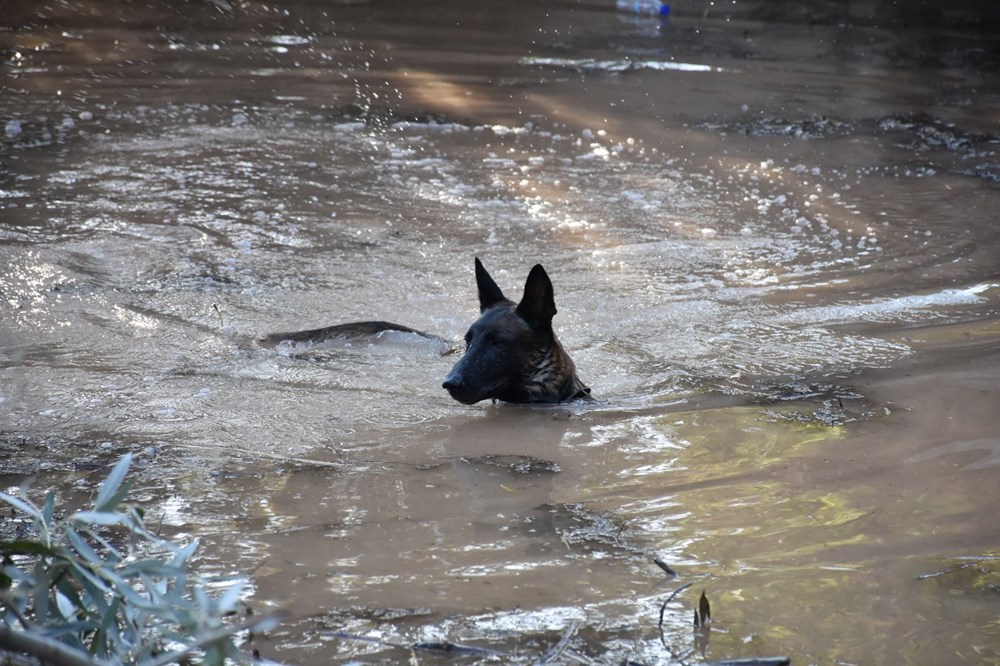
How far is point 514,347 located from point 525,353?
0.29 ft

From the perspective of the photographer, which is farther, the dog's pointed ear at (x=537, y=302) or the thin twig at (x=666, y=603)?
the dog's pointed ear at (x=537, y=302)

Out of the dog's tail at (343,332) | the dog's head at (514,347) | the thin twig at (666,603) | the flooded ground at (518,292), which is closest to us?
the thin twig at (666,603)

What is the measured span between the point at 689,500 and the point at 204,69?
468 inches

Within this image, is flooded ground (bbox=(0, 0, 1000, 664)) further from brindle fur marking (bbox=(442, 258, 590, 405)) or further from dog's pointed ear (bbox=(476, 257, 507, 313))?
dog's pointed ear (bbox=(476, 257, 507, 313))

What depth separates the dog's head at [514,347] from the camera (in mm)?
5902

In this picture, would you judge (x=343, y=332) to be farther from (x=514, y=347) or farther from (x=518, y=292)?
(x=518, y=292)

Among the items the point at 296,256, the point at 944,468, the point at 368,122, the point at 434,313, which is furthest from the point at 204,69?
the point at 944,468

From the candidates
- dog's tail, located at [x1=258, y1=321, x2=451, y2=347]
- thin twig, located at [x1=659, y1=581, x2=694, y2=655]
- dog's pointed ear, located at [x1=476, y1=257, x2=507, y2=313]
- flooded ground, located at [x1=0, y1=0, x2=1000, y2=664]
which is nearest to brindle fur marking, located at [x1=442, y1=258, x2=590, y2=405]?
dog's pointed ear, located at [x1=476, y1=257, x2=507, y2=313]

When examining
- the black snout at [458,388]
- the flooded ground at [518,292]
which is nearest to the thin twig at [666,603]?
the flooded ground at [518,292]

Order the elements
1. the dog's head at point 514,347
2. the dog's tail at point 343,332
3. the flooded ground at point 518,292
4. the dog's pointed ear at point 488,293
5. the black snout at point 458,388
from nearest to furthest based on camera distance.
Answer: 1. the flooded ground at point 518,292
2. the black snout at point 458,388
3. the dog's head at point 514,347
4. the dog's pointed ear at point 488,293
5. the dog's tail at point 343,332

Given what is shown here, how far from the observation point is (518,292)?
7988 mm

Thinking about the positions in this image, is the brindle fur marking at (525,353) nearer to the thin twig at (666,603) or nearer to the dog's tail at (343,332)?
the dog's tail at (343,332)

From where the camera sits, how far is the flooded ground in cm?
360

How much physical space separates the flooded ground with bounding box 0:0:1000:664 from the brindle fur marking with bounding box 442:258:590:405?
263 mm
